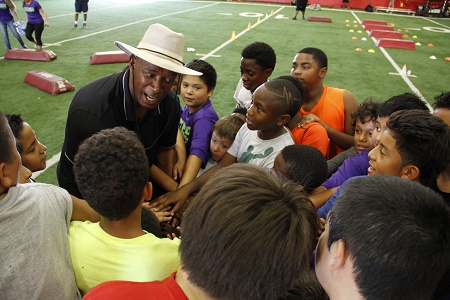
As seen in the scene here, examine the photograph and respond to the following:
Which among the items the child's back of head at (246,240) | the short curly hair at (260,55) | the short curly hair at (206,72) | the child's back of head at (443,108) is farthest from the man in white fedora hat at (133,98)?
the child's back of head at (443,108)

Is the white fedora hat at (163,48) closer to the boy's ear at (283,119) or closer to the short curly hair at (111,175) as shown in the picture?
the boy's ear at (283,119)

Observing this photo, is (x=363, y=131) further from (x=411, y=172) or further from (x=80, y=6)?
(x=80, y=6)

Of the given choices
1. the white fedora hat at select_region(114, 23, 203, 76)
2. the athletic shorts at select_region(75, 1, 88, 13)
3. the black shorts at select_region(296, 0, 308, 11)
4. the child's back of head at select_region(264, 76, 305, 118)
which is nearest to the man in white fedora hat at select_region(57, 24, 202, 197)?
the white fedora hat at select_region(114, 23, 203, 76)

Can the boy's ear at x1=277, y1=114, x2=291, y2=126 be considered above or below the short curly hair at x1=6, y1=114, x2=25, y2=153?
above

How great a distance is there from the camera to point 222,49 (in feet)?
38.7

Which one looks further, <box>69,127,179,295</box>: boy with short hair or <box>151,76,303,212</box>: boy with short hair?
<box>151,76,303,212</box>: boy with short hair

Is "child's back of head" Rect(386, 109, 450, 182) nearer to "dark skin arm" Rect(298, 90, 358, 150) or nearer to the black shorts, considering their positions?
"dark skin arm" Rect(298, 90, 358, 150)

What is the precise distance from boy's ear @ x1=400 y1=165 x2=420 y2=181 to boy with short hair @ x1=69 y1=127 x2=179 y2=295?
1534 mm

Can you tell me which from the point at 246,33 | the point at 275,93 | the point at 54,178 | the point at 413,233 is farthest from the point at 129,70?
the point at 246,33

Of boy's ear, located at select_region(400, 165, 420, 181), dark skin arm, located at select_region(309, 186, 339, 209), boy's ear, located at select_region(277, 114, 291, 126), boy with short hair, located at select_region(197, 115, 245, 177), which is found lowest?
dark skin arm, located at select_region(309, 186, 339, 209)

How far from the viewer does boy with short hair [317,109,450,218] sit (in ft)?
7.13

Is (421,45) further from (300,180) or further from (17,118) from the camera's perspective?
(17,118)

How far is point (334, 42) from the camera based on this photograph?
14.1 meters

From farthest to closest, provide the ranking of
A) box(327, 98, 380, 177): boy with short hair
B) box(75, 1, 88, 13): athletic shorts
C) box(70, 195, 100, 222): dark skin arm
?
box(75, 1, 88, 13): athletic shorts < box(327, 98, 380, 177): boy with short hair < box(70, 195, 100, 222): dark skin arm
